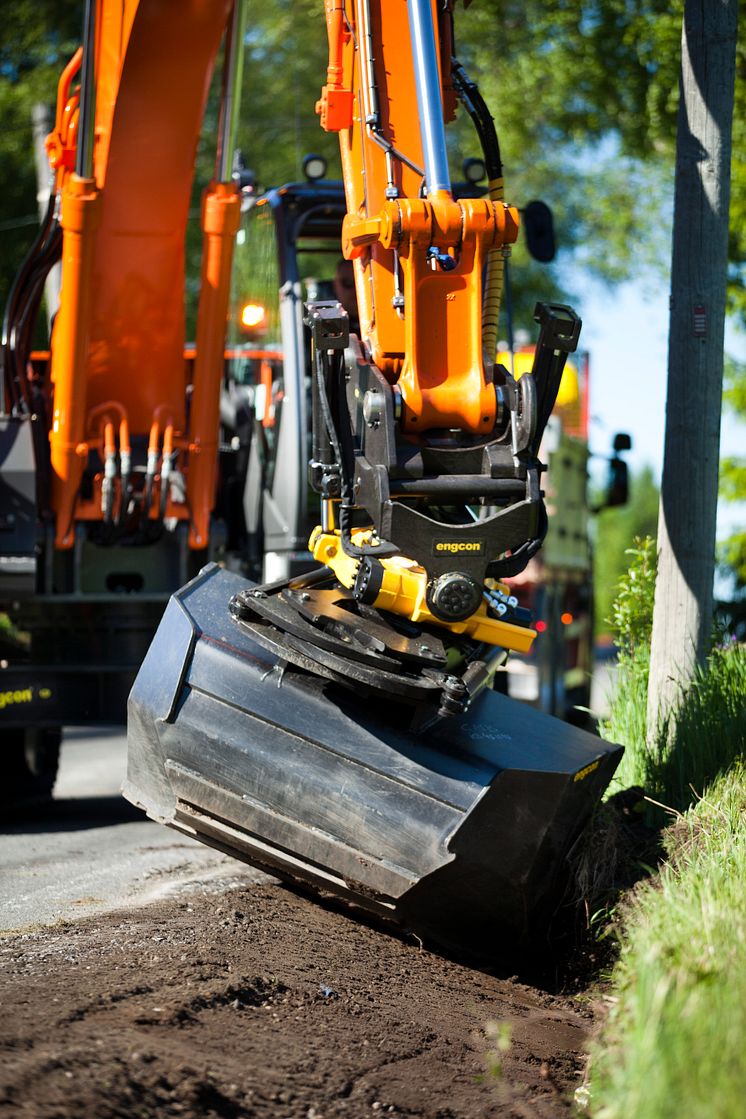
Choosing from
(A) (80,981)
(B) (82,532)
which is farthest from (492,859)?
(B) (82,532)

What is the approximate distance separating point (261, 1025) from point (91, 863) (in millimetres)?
2859

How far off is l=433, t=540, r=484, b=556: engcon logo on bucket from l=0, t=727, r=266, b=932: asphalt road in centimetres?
200

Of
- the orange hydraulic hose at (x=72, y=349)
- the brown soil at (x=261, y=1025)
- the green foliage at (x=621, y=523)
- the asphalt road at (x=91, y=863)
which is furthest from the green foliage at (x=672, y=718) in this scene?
the green foliage at (x=621, y=523)

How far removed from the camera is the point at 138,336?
759 centimetres

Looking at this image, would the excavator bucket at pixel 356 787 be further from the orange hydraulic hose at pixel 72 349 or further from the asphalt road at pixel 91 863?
the orange hydraulic hose at pixel 72 349

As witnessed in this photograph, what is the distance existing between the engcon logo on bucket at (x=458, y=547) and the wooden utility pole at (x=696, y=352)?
6.42ft

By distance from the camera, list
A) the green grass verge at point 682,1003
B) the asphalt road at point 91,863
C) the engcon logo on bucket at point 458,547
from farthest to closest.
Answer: the asphalt road at point 91,863
the engcon logo on bucket at point 458,547
the green grass verge at point 682,1003

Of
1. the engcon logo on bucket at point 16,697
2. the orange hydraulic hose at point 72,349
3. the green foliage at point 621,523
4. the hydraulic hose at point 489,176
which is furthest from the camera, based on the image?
the green foliage at point 621,523

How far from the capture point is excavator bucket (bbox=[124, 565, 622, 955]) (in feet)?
15.7

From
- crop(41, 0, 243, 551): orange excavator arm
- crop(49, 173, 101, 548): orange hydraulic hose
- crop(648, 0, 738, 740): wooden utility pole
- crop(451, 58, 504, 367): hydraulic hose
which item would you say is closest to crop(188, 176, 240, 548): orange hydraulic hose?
crop(41, 0, 243, 551): orange excavator arm

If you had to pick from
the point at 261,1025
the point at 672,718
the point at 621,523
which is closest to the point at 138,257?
the point at 672,718

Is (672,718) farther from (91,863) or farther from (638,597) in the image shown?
(91,863)

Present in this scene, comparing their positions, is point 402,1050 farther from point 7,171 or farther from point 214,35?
point 7,171

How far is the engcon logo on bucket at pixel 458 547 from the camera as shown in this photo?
4.76 m
